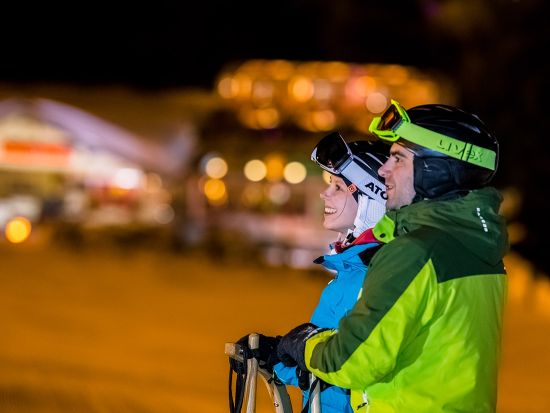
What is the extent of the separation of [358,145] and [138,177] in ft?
76.5

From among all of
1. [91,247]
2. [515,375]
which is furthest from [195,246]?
[515,375]

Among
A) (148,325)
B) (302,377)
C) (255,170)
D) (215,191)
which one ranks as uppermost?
(255,170)

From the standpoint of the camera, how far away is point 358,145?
139 inches

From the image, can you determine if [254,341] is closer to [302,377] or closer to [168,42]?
[302,377]

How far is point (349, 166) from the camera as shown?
3.47 metres

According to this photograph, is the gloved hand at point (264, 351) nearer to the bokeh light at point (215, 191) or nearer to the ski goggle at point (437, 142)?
the ski goggle at point (437, 142)

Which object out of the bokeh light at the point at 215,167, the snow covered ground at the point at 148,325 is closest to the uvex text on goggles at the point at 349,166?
the snow covered ground at the point at 148,325

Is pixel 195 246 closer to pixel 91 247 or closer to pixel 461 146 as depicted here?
pixel 91 247

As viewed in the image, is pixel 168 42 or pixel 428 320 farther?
pixel 168 42

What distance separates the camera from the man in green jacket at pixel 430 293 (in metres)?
2.64

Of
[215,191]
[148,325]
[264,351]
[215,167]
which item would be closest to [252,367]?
[264,351]

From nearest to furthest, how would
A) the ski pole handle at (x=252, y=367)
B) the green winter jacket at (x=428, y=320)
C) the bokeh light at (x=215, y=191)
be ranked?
the green winter jacket at (x=428, y=320) → the ski pole handle at (x=252, y=367) → the bokeh light at (x=215, y=191)

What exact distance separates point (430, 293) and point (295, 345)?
0.47 meters

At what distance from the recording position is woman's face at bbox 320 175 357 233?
3.51 metres
